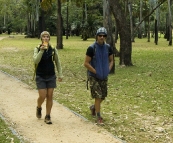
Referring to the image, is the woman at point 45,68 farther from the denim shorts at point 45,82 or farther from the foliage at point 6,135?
the foliage at point 6,135

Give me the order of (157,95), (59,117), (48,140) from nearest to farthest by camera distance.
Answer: (48,140)
(59,117)
(157,95)

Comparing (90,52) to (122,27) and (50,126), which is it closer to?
(50,126)

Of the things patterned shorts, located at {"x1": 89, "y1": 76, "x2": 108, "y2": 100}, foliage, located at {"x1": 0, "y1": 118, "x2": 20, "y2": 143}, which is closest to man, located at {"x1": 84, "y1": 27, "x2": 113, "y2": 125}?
patterned shorts, located at {"x1": 89, "y1": 76, "x2": 108, "y2": 100}

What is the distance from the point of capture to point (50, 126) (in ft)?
23.3

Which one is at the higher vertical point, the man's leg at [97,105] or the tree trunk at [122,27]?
the tree trunk at [122,27]

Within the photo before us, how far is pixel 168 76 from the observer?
14008mm

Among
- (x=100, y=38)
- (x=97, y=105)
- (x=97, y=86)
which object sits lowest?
(x=97, y=105)

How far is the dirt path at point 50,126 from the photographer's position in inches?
251

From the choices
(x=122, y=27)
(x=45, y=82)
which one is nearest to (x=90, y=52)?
(x=45, y=82)

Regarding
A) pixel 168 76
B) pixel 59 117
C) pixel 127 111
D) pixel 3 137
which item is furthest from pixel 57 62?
pixel 168 76

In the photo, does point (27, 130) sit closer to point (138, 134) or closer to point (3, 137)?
point (3, 137)

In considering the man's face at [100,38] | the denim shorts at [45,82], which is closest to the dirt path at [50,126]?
the denim shorts at [45,82]

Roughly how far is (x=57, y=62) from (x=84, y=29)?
133 feet

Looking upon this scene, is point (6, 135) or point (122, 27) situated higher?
point (122, 27)
